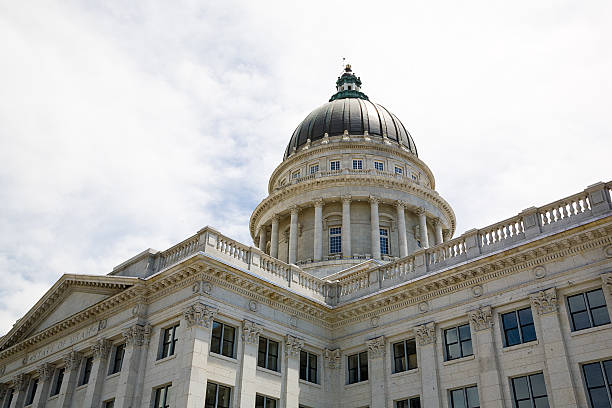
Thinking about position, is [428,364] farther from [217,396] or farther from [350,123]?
[350,123]

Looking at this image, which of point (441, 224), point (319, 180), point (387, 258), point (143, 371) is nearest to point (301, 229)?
point (319, 180)

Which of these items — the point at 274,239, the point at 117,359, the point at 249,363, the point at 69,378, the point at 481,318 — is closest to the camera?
the point at 481,318

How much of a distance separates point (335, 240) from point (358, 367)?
743 inches

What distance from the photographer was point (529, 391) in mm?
23375

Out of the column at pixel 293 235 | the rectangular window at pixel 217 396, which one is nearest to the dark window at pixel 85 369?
the rectangular window at pixel 217 396

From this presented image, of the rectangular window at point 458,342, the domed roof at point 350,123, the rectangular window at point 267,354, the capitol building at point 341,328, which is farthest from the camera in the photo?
the domed roof at point 350,123

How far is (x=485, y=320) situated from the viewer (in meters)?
25.5

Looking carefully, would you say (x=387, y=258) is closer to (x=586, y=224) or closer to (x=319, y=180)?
(x=319, y=180)

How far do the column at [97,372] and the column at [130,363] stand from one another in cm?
179

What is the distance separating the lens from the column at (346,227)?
150 ft

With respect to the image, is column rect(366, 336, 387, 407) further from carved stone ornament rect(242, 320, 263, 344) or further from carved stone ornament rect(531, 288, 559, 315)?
carved stone ornament rect(531, 288, 559, 315)

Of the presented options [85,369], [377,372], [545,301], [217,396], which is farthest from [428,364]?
[85,369]

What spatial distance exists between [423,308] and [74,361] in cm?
1838

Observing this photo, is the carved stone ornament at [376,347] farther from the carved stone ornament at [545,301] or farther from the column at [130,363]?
the column at [130,363]
